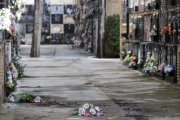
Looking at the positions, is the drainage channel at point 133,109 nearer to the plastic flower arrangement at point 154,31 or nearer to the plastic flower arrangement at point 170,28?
the plastic flower arrangement at point 170,28

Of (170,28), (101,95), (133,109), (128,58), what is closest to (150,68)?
(170,28)

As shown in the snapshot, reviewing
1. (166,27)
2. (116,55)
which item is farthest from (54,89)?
(116,55)

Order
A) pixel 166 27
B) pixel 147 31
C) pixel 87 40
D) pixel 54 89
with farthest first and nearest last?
pixel 87 40 → pixel 147 31 → pixel 166 27 → pixel 54 89

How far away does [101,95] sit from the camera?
1538cm

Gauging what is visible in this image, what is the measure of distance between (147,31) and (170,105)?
1128 centimetres

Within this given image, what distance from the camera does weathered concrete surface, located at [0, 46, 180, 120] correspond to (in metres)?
11.8

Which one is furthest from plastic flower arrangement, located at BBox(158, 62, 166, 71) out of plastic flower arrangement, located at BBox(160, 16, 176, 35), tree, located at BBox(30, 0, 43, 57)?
tree, located at BBox(30, 0, 43, 57)

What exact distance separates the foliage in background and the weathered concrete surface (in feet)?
41.8

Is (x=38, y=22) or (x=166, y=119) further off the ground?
(x=38, y=22)

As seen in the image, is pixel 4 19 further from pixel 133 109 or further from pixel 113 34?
pixel 113 34

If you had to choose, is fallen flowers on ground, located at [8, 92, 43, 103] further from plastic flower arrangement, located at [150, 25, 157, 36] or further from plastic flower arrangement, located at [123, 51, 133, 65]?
plastic flower arrangement, located at [123, 51, 133, 65]

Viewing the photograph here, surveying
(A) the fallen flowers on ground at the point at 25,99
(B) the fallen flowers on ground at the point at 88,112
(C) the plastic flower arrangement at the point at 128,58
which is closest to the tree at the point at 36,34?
(C) the plastic flower arrangement at the point at 128,58

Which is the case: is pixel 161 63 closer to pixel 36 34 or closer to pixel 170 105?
pixel 170 105

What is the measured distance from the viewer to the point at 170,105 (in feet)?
43.6
